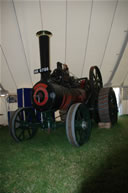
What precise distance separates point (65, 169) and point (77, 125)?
0.75 meters

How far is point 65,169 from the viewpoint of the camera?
138cm

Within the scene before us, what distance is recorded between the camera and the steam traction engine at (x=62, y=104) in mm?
2023

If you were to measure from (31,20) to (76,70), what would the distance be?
8.30 feet

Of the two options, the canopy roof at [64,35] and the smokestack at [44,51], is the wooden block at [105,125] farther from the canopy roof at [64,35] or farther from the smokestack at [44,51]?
the canopy roof at [64,35]

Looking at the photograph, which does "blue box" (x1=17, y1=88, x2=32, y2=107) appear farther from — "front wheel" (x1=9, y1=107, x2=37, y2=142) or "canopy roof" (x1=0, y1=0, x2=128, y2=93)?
"canopy roof" (x1=0, y1=0, x2=128, y2=93)

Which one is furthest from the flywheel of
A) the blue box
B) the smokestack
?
the blue box

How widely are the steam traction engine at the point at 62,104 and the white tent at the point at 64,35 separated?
6.09ft

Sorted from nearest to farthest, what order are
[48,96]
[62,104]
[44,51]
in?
[48,96]
[62,104]
[44,51]

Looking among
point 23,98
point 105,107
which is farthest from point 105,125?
point 23,98

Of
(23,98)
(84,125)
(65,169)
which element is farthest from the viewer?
(23,98)

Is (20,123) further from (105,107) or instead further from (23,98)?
(105,107)

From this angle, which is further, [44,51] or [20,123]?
[44,51]

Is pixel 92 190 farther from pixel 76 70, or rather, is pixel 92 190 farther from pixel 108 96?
pixel 76 70

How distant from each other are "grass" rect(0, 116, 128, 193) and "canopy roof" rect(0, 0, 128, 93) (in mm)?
3561
